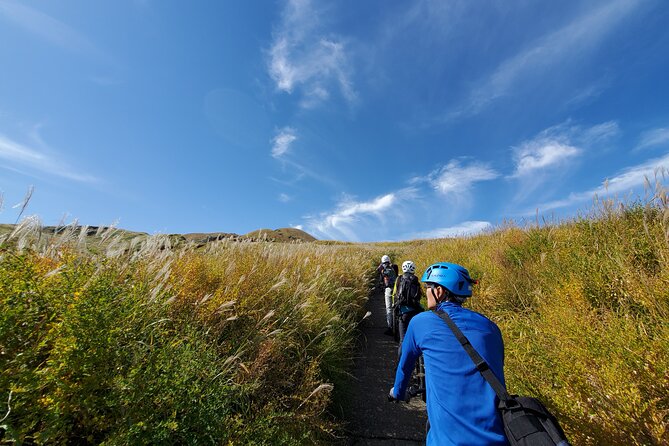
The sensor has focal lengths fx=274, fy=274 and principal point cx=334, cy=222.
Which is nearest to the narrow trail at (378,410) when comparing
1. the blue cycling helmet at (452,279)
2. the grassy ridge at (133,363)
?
the grassy ridge at (133,363)

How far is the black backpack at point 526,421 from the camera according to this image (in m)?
1.71

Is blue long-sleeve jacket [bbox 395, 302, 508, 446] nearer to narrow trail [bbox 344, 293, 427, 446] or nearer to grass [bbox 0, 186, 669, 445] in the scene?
grass [bbox 0, 186, 669, 445]

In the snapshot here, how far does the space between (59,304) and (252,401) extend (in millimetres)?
1970

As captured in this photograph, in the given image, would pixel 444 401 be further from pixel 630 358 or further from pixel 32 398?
pixel 32 398

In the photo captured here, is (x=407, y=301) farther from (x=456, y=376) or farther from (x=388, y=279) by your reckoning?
(x=456, y=376)

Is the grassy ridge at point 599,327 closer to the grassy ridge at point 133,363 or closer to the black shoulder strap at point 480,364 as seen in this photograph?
the black shoulder strap at point 480,364

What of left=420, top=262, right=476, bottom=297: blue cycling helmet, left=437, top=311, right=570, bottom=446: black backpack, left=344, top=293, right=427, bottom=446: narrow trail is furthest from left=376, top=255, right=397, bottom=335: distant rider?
left=437, top=311, right=570, bottom=446: black backpack

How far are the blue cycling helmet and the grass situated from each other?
124cm

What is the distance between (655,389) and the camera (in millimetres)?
2346

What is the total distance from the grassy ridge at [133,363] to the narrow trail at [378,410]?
758 mm

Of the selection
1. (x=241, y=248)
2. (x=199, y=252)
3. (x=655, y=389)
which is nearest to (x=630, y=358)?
(x=655, y=389)

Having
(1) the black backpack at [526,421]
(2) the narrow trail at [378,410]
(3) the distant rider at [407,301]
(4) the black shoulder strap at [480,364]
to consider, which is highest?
(3) the distant rider at [407,301]

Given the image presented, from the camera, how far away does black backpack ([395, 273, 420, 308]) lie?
6410 millimetres

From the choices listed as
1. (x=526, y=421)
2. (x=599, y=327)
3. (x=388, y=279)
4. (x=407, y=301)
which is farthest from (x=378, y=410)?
(x=388, y=279)
